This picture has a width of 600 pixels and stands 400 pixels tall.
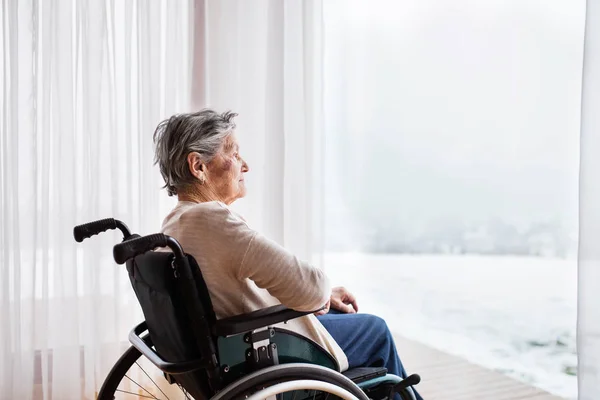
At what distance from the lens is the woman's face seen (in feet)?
5.77

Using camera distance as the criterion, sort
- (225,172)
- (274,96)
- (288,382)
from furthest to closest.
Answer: (274,96), (225,172), (288,382)

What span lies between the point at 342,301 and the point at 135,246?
2.78ft

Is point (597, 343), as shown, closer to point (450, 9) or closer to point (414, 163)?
point (414, 163)

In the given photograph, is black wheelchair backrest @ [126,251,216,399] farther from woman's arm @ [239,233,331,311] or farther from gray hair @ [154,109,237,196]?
gray hair @ [154,109,237,196]

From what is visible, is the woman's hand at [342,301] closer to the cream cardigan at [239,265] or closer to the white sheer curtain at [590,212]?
the cream cardigan at [239,265]

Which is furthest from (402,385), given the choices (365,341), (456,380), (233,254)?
(456,380)

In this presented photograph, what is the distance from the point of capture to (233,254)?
1512mm

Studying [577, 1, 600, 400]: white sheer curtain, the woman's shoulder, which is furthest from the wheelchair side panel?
[577, 1, 600, 400]: white sheer curtain

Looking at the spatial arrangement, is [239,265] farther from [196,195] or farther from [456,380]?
[456,380]

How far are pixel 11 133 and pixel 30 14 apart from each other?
0.51 metres

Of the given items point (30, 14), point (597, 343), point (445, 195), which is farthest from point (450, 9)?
point (30, 14)

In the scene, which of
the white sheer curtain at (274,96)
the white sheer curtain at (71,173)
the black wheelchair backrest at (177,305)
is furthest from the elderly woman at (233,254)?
the white sheer curtain at (71,173)

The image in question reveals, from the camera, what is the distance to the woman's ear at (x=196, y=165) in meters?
1.71

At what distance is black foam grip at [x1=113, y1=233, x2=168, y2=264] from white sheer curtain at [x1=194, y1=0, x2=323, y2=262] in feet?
5.41
